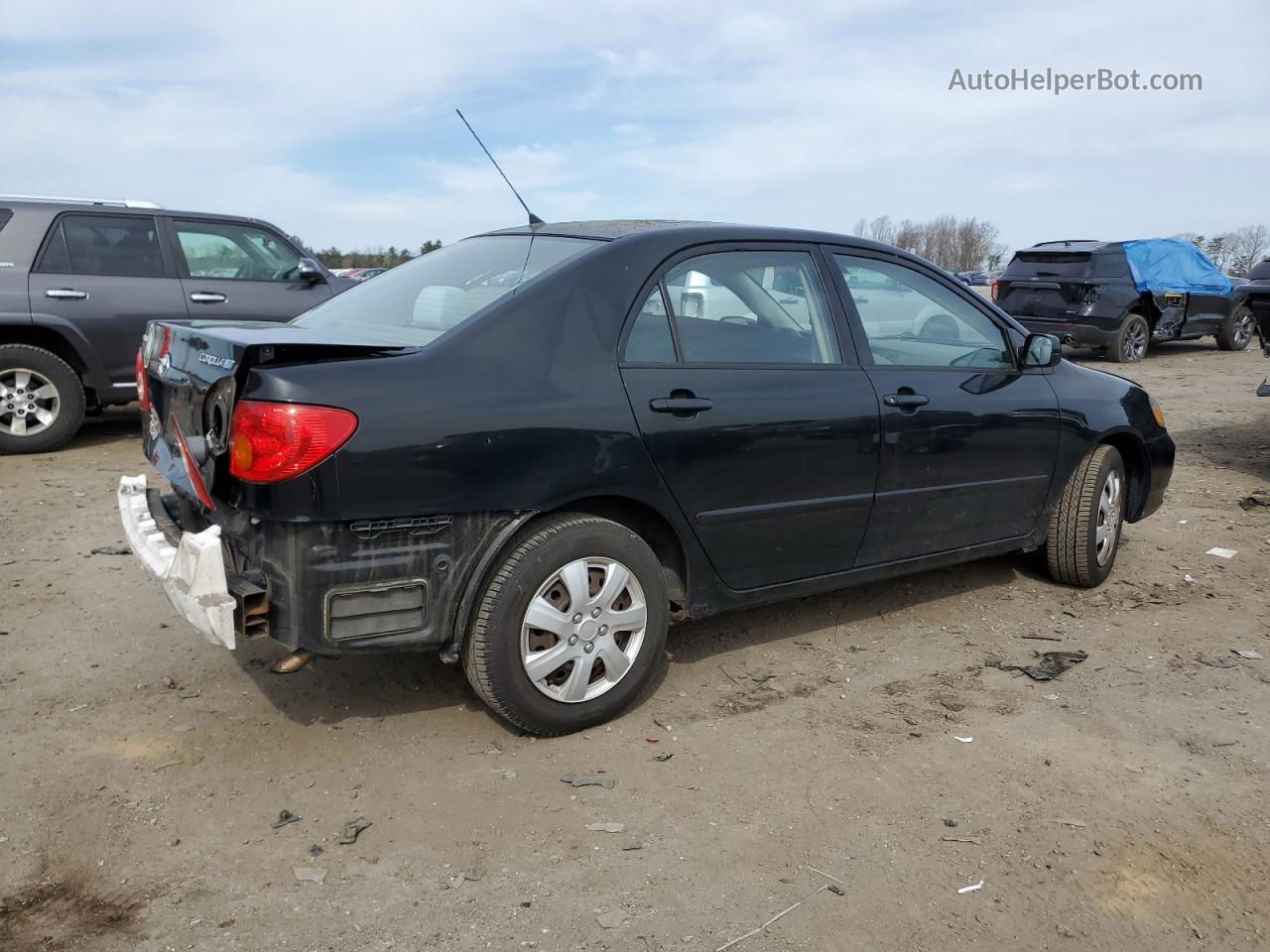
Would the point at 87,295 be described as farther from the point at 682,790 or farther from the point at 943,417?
the point at 682,790

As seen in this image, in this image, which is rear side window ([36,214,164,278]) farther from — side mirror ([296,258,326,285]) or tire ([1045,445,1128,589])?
tire ([1045,445,1128,589])

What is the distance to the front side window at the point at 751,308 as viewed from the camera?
369 centimetres

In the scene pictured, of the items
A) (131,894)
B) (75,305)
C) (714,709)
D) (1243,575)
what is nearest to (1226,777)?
(714,709)

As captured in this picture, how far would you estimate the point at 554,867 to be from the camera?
278 centimetres

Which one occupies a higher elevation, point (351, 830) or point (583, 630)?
point (583, 630)

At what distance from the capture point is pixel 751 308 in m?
3.89

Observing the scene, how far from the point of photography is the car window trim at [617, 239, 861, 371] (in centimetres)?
353

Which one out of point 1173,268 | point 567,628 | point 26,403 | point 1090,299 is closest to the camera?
point 567,628

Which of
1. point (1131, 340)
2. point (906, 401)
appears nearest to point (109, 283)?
point (906, 401)

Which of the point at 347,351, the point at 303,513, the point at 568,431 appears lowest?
the point at 303,513

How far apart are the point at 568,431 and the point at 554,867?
1.26 m

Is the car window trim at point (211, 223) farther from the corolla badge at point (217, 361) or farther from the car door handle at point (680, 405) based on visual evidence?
the car door handle at point (680, 405)

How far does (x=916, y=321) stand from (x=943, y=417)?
47 centimetres

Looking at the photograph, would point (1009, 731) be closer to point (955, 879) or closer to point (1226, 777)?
point (1226, 777)
